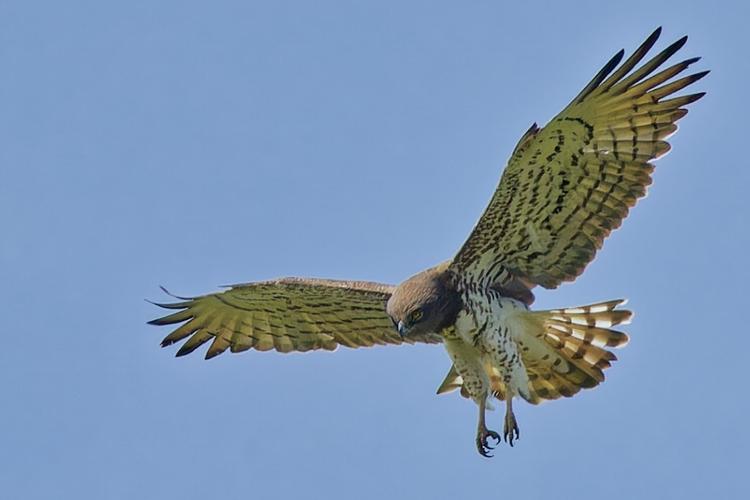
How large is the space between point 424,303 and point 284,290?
1848 millimetres

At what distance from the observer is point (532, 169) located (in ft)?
48.3

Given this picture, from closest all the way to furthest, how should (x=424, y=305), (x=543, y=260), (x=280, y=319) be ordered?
(x=424, y=305) < (x=543, y=260) < (x=280, y=319)

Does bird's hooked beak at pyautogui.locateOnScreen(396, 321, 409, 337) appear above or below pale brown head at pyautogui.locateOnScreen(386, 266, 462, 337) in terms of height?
below

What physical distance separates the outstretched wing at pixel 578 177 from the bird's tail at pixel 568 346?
0.39 m

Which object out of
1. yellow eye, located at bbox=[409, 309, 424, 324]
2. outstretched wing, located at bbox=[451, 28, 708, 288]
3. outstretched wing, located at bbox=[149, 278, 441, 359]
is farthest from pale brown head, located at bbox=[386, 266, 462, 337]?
outstretched wing, located at bbox=[149, 278, 441, 359]

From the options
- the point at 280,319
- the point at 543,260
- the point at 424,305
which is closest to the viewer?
the point at 424,305

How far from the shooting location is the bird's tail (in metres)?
15.2

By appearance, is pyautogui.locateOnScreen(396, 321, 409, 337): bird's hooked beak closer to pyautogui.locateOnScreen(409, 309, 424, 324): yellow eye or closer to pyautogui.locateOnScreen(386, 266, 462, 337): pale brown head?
pyautogui.locateOnScreen(386, 266, 462, 337): pale brown head

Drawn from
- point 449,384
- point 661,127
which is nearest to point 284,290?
point 449,384

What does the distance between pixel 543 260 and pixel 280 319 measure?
272 centimetres

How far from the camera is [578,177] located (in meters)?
15.0

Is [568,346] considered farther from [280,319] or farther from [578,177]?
[280,319]

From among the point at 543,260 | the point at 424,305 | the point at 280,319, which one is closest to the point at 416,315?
the point at 424,305

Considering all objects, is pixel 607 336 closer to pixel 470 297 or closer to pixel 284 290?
pixel 470 297
